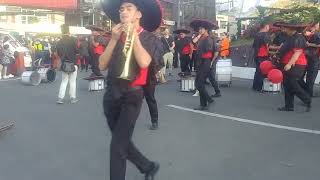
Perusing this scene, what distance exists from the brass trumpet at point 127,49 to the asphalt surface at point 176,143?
60.6 inches

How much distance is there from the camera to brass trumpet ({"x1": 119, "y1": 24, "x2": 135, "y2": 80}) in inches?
162

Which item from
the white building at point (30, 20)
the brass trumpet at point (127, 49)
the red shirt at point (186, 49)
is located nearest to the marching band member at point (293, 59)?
the brass trumpet at point (127, 49)

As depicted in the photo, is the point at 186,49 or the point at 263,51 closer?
the point at 263,51

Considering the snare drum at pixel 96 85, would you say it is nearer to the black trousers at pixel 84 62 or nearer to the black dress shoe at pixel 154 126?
the black dress shoe at pixel 154 126

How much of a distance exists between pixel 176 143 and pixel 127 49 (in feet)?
9.93

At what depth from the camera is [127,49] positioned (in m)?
4.14

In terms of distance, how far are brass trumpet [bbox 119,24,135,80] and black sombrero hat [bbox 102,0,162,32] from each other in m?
0.31

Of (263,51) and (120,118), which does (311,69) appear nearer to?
(263,51)

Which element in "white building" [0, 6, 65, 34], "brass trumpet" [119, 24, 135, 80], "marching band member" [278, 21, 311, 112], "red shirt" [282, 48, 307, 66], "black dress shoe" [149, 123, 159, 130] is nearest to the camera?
"brass trumpet" [119, 24, 135, 80]

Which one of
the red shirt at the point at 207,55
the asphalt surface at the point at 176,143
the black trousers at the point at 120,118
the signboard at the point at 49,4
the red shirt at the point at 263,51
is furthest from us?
the signboard at the point at 49,4

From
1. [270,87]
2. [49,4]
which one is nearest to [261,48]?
[270,87]

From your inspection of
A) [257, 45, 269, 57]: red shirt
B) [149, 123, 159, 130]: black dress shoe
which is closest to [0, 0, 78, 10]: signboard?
[257, 45, 269, 57]: red shirt

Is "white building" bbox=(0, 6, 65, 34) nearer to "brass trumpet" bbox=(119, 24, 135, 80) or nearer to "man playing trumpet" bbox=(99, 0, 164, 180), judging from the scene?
"man playing trumpet" bbox=(99, 0, 164, 180)

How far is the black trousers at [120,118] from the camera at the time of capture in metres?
4.29
